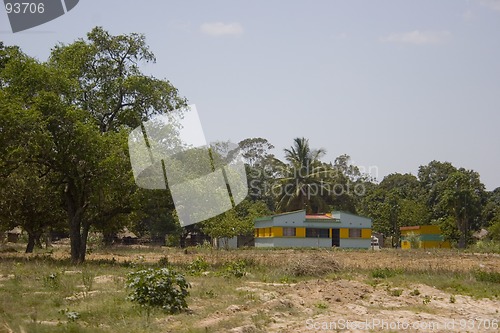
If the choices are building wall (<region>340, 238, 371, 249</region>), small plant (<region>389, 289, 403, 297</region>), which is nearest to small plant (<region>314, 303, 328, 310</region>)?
small plant (<region>389, 289, 403, 297</region>)

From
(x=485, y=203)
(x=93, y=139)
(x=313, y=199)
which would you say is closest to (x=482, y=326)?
(x=93, y=139)

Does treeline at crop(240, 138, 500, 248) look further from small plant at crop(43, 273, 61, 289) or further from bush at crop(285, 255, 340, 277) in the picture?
small plant at crop(43, 273, 61, 289)

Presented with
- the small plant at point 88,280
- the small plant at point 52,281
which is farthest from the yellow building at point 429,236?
the small plant at point 52,281

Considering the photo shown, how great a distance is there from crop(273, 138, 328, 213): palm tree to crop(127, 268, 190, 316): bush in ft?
141

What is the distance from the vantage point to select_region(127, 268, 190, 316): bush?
12.6 metres

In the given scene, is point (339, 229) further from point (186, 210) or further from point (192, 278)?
point (192, 278)

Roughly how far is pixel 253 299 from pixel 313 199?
4585 cm

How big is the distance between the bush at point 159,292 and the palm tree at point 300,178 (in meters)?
43.0

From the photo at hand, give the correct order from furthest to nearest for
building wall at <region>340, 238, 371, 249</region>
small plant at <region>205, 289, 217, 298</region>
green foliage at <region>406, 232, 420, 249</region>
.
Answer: green foliage at <region>406, 232, 420, 249</region> < building wall at <region>340, 238, 371, 249</region> < small plant at <region>205, 289, 217, 298</region>

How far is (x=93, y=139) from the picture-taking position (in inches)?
888

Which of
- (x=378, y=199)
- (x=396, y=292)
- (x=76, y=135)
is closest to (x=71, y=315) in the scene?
(x=396, y=292)

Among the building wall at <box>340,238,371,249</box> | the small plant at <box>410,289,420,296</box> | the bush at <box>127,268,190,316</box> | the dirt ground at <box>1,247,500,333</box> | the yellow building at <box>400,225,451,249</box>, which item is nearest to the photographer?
the dirt ground at <box>1,247,500,333</box>

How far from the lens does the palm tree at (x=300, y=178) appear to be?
185ft

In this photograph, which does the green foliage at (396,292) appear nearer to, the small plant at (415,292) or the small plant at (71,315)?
the small plant at (415,292)
